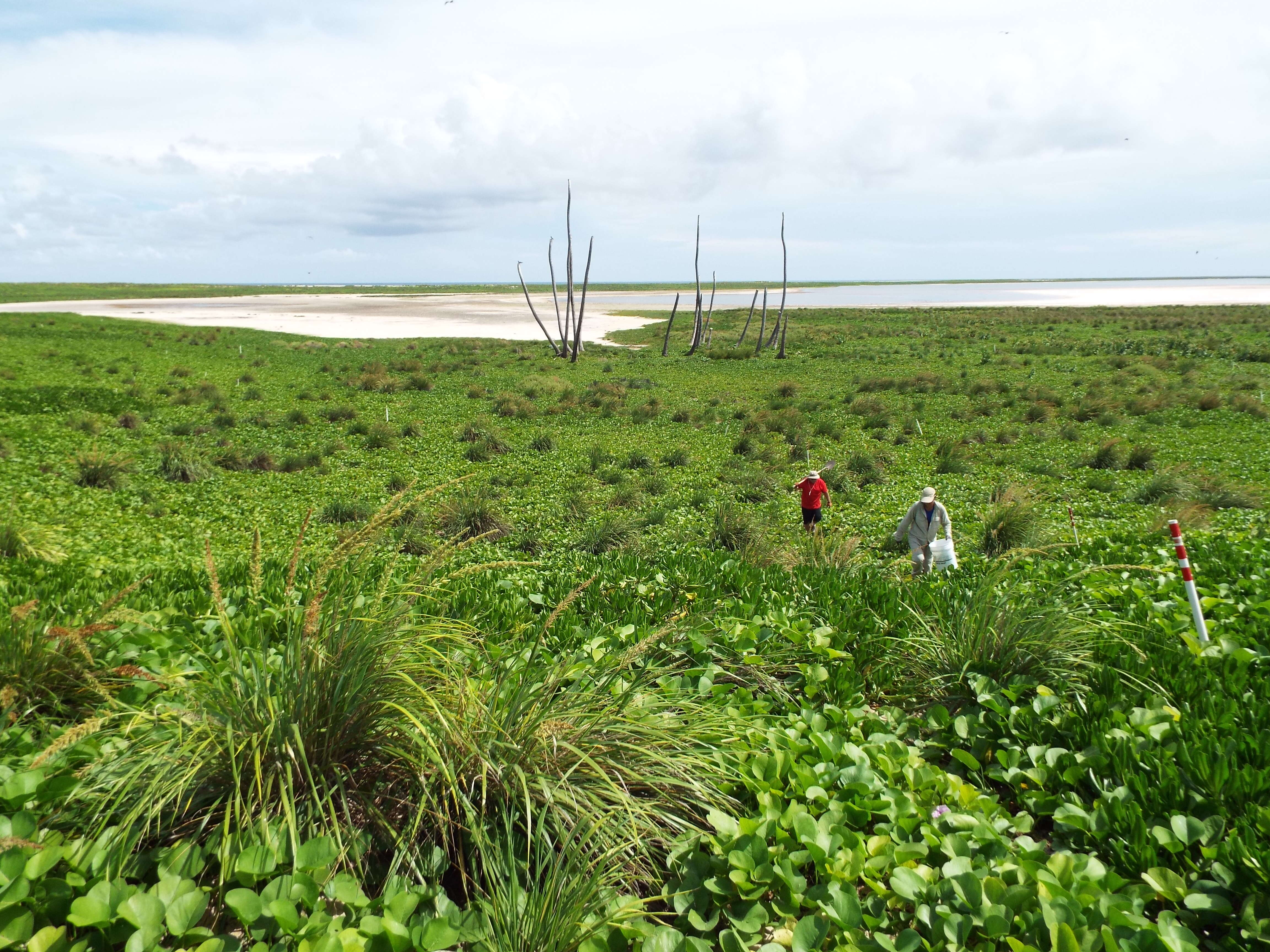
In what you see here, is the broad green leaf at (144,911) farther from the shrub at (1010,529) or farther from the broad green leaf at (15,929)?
the shrub at (1010,529)

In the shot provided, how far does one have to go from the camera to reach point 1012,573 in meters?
7.23

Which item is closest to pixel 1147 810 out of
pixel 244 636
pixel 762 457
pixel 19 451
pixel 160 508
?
pixel 244 636

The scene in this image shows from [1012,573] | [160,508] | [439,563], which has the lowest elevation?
[160,508]

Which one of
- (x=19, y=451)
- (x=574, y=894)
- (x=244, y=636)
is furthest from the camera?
(x=19, y=451)

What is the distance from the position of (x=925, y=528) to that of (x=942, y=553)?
354mm

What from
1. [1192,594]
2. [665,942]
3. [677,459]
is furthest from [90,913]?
[677,459]

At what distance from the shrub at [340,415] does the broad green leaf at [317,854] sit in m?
19.9

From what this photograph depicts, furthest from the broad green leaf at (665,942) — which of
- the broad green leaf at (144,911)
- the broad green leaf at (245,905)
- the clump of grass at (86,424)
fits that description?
the clump of grass at (86,424)

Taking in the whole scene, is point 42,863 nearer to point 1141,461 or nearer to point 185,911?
point 185,911

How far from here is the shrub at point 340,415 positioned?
70.9 feet

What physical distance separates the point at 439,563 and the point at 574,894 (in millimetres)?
1567

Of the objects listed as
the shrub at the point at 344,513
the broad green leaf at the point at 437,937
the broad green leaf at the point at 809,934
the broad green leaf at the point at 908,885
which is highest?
the broad green leaf at the point at 437,937

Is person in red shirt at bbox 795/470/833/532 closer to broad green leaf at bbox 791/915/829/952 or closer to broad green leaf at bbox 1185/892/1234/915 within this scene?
broad green leaf at bbox 1185/892/1234/915

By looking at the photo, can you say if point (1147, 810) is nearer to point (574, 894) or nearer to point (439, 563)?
point (574, 894)
